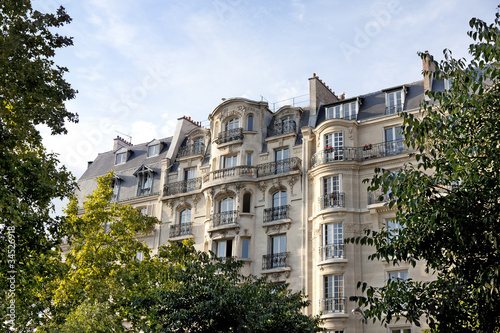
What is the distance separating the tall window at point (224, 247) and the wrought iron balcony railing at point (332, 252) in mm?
6236

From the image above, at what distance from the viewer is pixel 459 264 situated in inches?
582

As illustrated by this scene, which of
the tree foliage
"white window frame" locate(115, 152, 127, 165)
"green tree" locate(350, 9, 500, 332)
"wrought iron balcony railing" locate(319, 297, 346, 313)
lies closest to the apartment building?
"wrought iron balcony railing" locate(319, 297, 346, 313)

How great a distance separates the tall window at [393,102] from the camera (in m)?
36.0

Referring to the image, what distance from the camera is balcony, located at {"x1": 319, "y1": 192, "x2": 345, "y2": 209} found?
33.9m

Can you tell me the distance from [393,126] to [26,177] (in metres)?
23.6

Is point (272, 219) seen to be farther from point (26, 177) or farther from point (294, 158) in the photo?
point (26, 177)

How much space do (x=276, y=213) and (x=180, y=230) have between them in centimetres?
723

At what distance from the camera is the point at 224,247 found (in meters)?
37.1

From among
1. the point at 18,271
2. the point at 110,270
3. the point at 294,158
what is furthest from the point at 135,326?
the point at 294,158

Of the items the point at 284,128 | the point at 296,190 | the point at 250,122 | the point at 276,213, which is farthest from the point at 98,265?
the point at 284,128

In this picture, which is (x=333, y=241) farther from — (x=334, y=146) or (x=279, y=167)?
(x=279, y=167)

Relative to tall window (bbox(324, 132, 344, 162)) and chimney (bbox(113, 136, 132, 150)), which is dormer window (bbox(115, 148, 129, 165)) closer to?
chimney (bbox(113, 136, 132, 150))

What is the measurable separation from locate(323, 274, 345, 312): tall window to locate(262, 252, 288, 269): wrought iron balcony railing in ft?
9.62

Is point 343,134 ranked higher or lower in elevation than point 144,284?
higher
